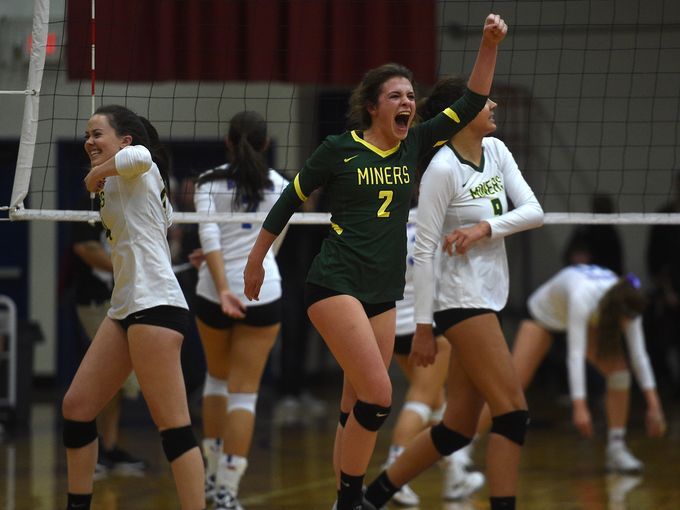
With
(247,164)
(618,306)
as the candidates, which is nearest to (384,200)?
(247,164)

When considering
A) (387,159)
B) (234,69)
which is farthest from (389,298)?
(234,69)

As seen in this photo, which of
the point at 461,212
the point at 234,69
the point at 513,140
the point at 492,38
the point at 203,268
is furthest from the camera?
the point at 513,140

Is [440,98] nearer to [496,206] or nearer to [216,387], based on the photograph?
[496,206]

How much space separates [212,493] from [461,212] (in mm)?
2103

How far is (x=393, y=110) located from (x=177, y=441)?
152cm

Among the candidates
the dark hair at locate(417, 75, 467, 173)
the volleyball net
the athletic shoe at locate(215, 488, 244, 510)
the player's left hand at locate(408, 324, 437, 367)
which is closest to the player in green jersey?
the player's left hand at locate(408, 324, 437, 367)

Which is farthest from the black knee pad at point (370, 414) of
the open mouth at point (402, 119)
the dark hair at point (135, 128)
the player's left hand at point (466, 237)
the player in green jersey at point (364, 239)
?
the dark hair at point (135, 128)

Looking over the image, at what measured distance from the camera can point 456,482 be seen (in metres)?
6.34

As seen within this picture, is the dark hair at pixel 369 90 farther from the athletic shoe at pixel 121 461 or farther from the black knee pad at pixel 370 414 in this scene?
the athletic shoe at pixel 121 461

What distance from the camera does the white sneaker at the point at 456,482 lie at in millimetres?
6336

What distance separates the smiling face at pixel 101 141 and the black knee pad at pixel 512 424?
190cm

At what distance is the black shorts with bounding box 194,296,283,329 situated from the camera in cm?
585

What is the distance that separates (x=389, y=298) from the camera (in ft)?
15.3

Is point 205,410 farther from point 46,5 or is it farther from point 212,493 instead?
point 46,5
